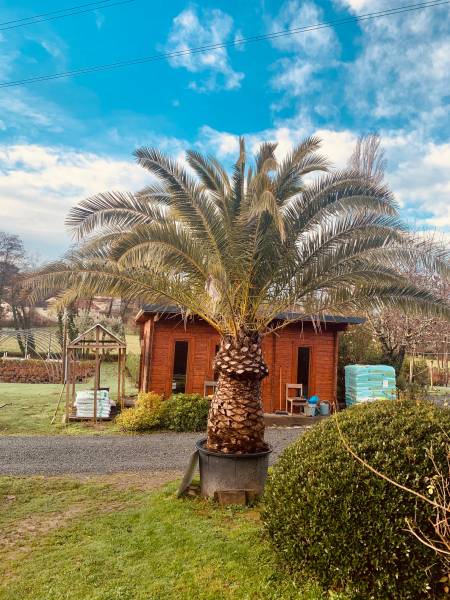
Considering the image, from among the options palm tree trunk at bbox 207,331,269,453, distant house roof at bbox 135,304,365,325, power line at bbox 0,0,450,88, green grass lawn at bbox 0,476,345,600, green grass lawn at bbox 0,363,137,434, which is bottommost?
green grass lawn at bbox 0,476,345,600

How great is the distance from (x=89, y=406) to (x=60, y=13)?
32.5 ft

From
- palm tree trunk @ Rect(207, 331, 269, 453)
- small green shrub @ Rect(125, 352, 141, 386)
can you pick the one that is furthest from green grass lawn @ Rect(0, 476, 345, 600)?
small green shrub @ Rect(125, 352, 141, 386)

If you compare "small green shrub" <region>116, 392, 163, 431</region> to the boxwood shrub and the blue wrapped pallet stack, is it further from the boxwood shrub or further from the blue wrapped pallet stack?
the boxwood shrub

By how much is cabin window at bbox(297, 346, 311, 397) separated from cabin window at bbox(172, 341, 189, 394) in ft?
12.5

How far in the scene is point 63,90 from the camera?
35.1 feet

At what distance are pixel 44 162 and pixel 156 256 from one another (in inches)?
266

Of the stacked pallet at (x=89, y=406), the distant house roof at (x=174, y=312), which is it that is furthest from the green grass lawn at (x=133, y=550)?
the distant house roof at (x=174, y=312)

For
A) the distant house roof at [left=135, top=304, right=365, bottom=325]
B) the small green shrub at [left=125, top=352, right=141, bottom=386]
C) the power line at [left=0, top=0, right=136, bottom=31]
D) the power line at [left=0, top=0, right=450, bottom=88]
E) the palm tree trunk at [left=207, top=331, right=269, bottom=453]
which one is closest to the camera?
the palm tree trunk at [left=207, top=331, right=269, bottom=453]

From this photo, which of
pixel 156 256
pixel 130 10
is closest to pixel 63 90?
pixel 130 10

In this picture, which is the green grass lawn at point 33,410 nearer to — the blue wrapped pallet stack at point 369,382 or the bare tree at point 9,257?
the blue wrapped pallet stack at point 369,382

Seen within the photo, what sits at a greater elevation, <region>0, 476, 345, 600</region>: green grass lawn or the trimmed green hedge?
the trimmed green hedge

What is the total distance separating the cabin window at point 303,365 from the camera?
14539 millimetres

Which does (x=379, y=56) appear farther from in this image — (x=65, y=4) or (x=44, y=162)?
(x=44, y=162)

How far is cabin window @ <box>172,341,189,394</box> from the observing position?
45.5 ft
